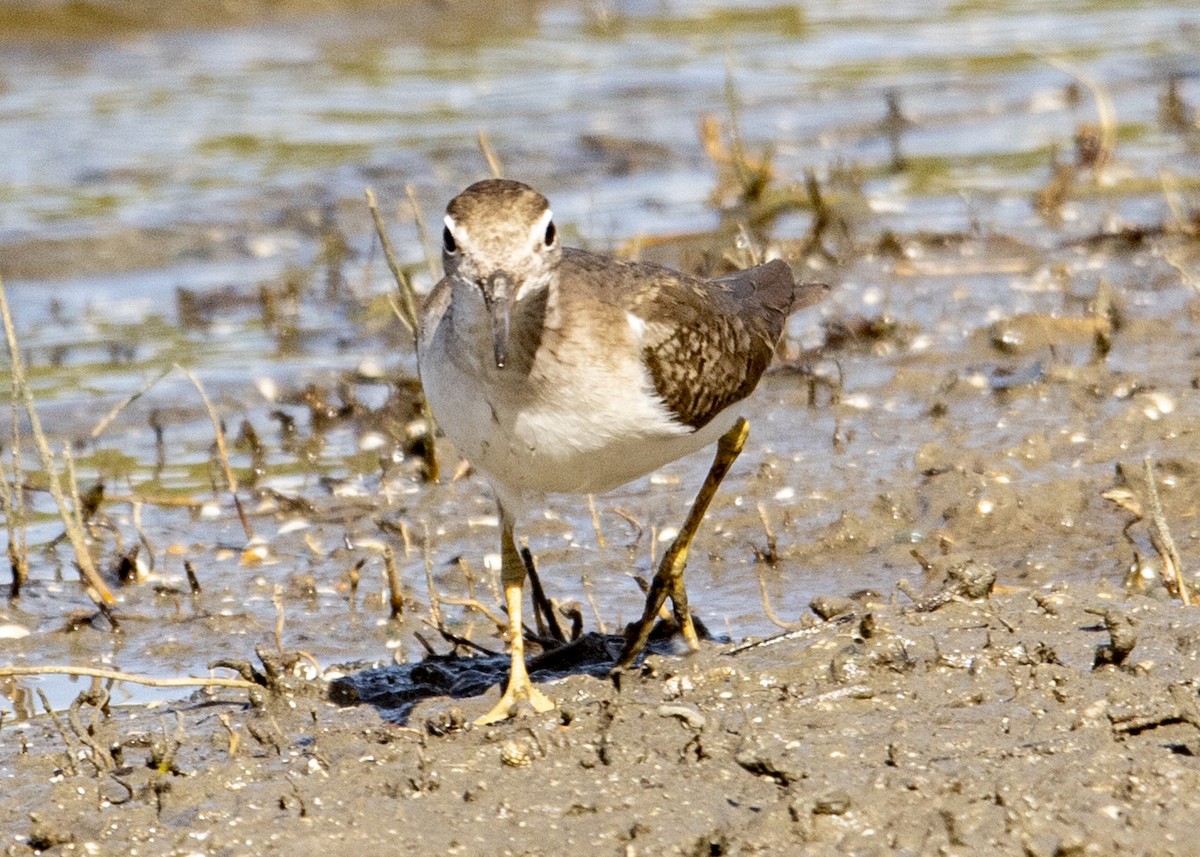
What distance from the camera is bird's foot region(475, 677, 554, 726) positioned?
5227 mm

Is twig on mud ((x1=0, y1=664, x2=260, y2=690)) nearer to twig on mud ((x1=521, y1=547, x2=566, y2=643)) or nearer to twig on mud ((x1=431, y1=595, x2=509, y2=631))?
twig on mud ((x1=431, y1=595, x2=509, y2=631))

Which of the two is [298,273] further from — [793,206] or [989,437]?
[989,437]

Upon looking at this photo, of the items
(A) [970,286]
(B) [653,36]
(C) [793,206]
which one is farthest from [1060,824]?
(B) [653,36]

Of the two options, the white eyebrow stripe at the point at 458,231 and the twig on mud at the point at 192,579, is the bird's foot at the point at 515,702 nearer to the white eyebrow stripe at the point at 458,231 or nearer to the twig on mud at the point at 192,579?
the white eyebrow stripe at the point at 458,231

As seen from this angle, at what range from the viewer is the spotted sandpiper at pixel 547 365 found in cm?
502

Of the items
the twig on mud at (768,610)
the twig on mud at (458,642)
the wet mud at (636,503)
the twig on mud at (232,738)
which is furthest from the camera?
the twig on mud at (768,610)

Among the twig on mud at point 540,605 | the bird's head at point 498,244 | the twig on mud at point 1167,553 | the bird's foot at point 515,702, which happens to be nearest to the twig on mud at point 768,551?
the twig on mud at point 540,605

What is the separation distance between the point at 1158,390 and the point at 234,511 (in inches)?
173

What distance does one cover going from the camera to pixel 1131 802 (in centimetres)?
437

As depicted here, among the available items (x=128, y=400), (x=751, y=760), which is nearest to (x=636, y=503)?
(x=128, y=400)

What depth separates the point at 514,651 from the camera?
546cm

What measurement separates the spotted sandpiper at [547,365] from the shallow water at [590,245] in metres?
1.12

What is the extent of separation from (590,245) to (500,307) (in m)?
6.23

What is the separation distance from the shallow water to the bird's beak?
1.71m
